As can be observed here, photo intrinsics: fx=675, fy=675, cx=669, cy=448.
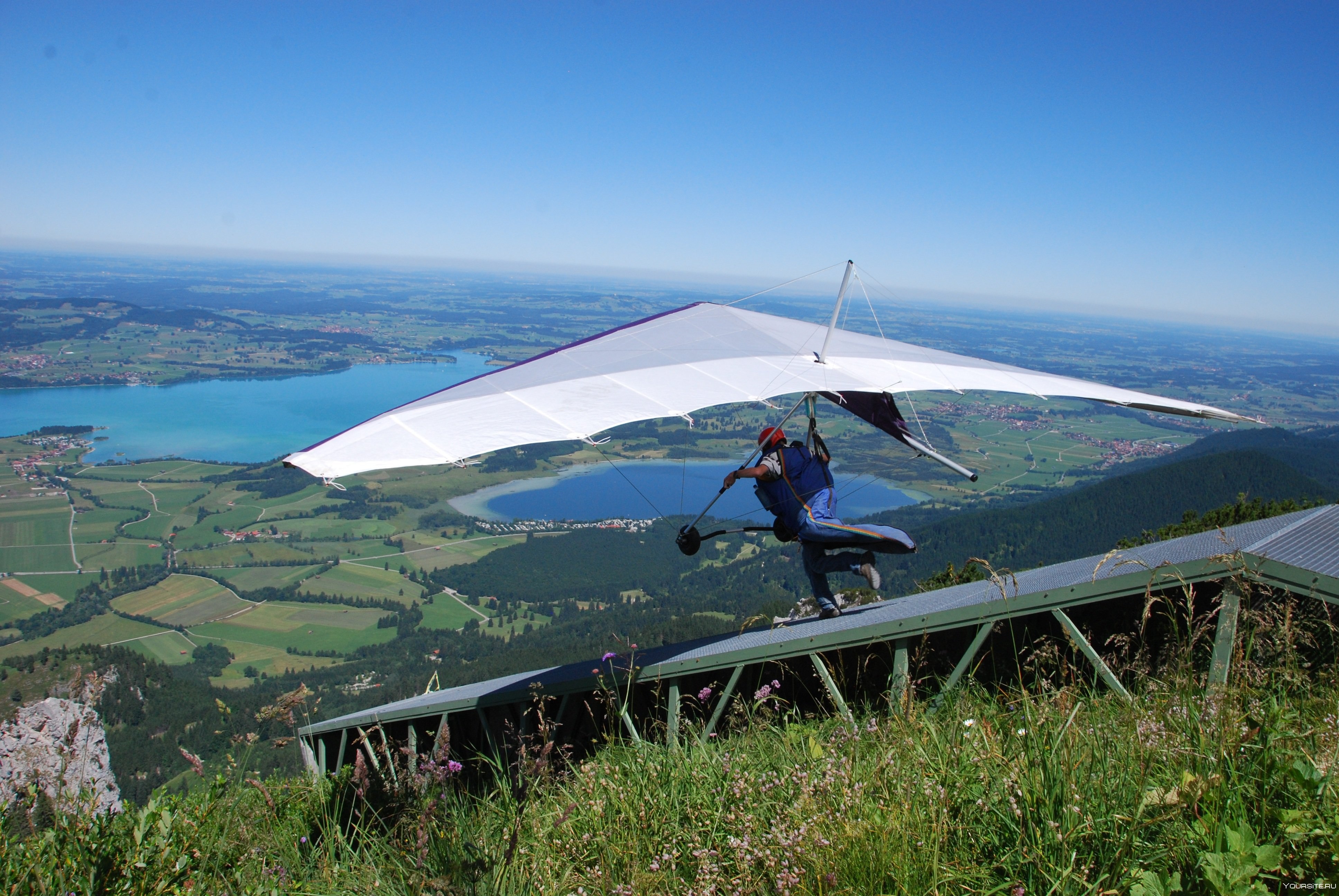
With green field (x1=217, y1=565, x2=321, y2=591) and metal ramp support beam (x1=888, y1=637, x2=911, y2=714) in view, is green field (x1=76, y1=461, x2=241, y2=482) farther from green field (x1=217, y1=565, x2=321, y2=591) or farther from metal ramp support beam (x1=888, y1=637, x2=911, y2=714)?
metal ramp support beam (x1=888, y1=637, x2=911, y2=714)

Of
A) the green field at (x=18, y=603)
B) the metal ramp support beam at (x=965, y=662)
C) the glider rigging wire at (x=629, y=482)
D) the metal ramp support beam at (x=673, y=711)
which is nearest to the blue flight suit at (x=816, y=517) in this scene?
the glider rigging wire at (x=629, y=482)

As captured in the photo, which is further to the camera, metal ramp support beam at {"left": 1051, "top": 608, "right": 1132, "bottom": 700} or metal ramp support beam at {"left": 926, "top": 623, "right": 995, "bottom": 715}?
metal ramp support beam at {"left": 926, "top": 623, "right": 995, "bottom": 715}

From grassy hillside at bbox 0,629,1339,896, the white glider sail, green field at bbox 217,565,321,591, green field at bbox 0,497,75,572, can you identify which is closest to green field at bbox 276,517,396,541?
green field at bbox 217,565,321,591

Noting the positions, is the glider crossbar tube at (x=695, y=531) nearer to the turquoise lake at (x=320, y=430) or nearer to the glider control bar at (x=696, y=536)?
the glider control bar at (x=696, y=536)

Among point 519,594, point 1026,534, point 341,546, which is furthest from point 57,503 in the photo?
point 1026,534

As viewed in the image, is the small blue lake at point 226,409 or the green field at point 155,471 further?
the small blue lake at point 226,409

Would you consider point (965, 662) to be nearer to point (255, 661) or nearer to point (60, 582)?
point (255, 661)
